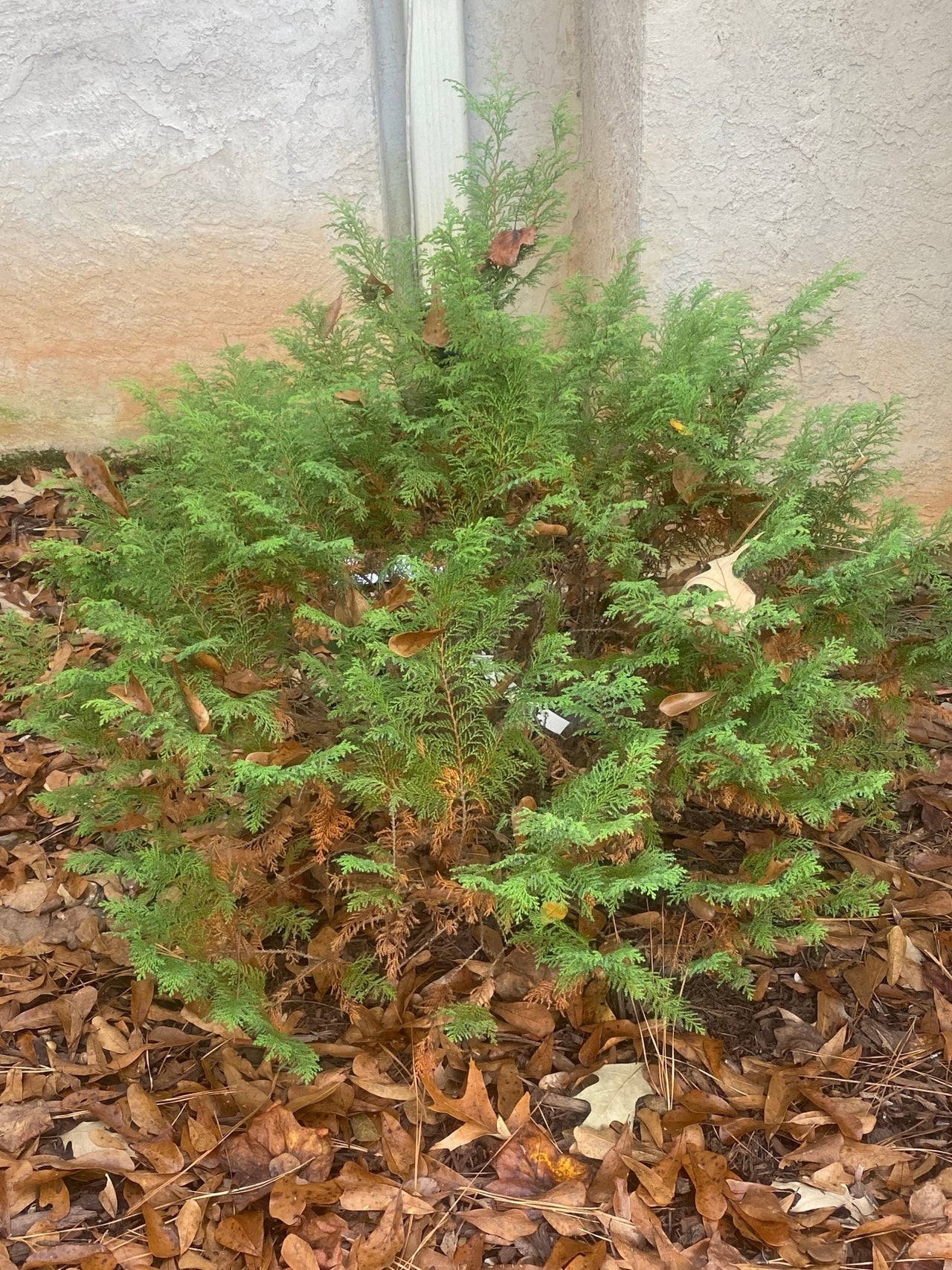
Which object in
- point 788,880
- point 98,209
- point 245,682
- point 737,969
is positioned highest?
point 98,209

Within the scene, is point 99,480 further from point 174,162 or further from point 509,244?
point 174,162

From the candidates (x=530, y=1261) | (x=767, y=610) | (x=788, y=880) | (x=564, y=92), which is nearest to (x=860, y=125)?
(x=564, y=92)

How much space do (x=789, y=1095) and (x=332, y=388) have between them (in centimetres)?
156

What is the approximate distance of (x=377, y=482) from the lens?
175cm

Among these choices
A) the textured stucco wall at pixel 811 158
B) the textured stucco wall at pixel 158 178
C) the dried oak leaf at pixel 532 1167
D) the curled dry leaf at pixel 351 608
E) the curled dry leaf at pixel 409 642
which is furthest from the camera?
the textured stucco wall at pixel 158 178

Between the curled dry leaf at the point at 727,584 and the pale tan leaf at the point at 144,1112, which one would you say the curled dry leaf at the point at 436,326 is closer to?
the curled dry leaf at the point at 727,584

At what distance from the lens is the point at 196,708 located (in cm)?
154

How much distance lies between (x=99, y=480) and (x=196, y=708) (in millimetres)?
624

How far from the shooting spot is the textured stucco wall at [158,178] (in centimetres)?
266

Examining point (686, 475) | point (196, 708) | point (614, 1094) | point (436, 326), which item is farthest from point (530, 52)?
point (614, 1094)

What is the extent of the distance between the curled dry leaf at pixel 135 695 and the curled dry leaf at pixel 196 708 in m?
0.07

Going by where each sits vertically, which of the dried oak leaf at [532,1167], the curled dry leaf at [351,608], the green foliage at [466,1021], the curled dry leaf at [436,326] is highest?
the curled dry leaf at [436,326]

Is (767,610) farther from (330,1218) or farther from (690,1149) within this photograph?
(330,1218)

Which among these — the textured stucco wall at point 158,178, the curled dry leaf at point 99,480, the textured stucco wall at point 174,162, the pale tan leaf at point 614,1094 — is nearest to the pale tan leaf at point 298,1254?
the pale tan leaf at point 614,1094
